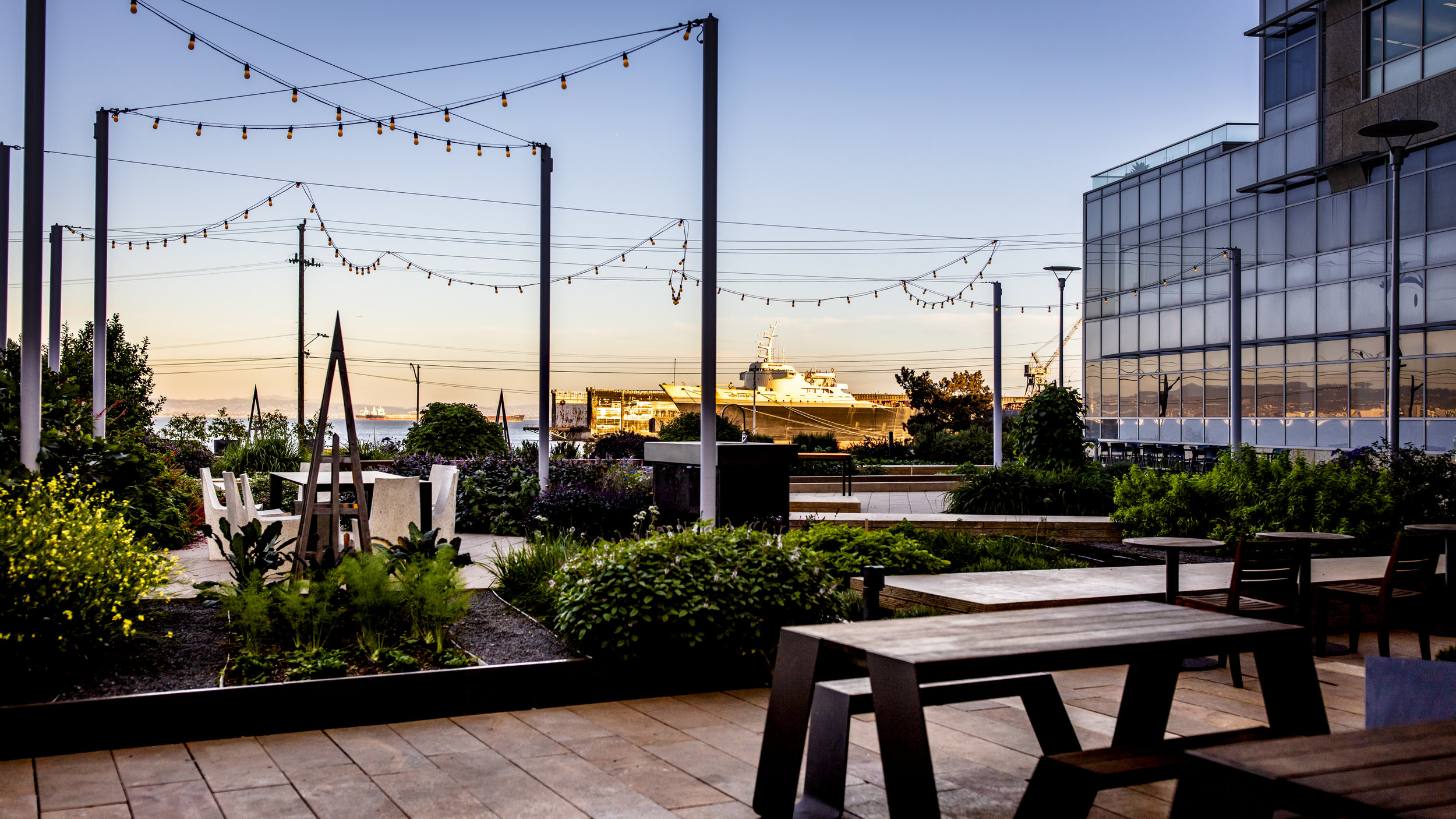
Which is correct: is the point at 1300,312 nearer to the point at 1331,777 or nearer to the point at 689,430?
the point at 689,430

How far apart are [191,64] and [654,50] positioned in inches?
196

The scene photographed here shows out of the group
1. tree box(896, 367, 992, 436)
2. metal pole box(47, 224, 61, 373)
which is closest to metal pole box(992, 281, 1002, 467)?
metal pole box(47, 224, 61, 373)

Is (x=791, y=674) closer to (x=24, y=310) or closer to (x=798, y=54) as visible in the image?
(x=24, y=310)

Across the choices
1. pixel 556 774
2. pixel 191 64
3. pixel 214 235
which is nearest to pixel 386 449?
pixel 214 235

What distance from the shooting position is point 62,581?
4703 millimetres

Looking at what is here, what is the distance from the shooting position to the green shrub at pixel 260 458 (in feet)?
55.8

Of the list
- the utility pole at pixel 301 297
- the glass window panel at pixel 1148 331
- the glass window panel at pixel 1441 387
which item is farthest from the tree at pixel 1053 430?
the utility pole at pixel 301 297

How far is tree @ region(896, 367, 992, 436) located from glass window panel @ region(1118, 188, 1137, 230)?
34.9 feet

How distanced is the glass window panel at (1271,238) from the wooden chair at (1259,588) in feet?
74.6

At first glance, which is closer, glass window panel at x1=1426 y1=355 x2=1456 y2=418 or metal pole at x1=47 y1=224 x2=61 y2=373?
metal pole at x1=47 y1=224 x2=61 y2=373

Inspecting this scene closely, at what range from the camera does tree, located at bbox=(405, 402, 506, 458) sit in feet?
56.4

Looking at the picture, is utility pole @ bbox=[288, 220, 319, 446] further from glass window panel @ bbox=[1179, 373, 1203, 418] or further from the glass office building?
glass window panel @ bbox=[1179, 373, 1203, 418]

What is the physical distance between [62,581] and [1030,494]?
452 inches

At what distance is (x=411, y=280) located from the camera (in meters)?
19.7
